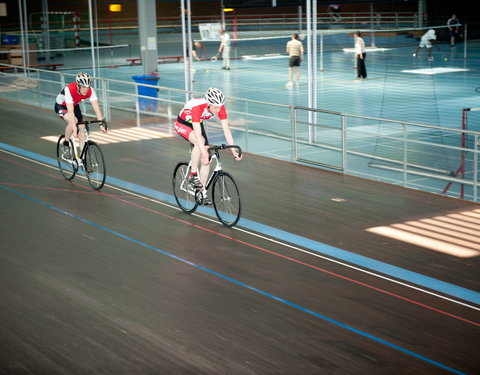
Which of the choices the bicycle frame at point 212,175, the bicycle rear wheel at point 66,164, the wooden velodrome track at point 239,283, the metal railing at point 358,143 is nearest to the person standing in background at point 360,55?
the metal railing at point 358,143

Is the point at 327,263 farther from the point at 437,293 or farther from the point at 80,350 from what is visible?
the point at 80,350

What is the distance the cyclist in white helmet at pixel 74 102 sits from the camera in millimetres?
9211

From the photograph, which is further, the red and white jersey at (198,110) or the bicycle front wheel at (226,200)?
the bicycle front wheel at (226,200)

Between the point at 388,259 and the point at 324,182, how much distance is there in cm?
332

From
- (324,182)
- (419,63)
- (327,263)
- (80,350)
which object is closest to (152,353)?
(80,350)

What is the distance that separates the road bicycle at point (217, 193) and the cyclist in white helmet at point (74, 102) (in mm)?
1581

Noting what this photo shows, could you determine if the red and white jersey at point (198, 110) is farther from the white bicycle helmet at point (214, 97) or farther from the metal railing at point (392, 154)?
the metal railing at point (392, 154)

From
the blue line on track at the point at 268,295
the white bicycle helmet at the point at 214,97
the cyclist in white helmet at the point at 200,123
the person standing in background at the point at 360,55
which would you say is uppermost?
the person standing in background at the point at 360,55

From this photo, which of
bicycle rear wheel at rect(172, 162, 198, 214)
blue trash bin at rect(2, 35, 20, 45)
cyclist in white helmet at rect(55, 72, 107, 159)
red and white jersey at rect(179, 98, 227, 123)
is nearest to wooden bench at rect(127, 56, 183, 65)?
blue trash bin at rect(2, 35, 20, 45)

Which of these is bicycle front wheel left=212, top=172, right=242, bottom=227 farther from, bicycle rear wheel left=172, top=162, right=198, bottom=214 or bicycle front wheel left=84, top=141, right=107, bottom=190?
bicycle front wheel left=84, top=141, right=107, bottom=190

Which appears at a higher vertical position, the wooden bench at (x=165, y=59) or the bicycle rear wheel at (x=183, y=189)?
the wooden bench at (x=165, y=59)

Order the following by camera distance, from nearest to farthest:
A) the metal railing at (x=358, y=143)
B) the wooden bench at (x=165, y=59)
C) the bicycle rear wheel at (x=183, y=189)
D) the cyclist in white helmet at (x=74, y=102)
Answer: the bicycle rear wheel at (x=183, y=189) < the cyclist in white helmet at (x=74, y=102) < the metal railing at (x=358, y=143) < the wooden bench at (x=165, y=59)

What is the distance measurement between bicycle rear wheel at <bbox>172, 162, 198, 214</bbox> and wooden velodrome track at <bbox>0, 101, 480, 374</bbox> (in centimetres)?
14

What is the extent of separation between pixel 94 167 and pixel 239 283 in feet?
13.4
